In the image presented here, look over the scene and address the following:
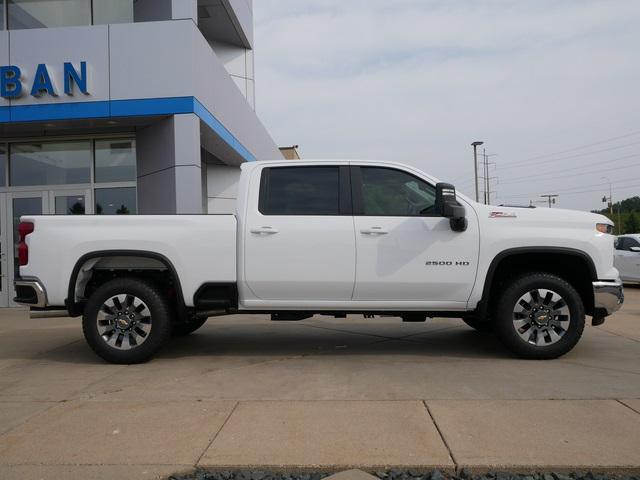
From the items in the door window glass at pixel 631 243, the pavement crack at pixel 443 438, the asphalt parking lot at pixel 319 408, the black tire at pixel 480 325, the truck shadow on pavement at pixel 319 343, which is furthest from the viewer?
the door window glass at pixel 631 243

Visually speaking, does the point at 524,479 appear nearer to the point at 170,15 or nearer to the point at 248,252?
the point at 248,252

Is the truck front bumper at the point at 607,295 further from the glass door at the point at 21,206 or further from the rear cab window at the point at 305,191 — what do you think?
the glass door at the point at 21,206

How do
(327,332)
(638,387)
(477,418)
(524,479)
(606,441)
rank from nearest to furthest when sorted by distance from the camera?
1. (524,479)
2. (606,441)
3. (477,418)
4. (638,387)
5. (327,332)

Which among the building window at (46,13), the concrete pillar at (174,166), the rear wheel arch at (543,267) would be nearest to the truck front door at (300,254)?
the rear wheel arch at (543,267)

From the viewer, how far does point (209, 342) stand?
7.21m

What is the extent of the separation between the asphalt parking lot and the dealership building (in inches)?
194

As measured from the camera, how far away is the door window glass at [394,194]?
587 cm

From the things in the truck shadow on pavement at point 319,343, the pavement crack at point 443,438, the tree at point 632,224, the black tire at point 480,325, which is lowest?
the pavement crack at point 443,438

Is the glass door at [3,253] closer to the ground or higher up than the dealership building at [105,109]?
closer to the ground

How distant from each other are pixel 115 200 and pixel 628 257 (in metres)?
13.2

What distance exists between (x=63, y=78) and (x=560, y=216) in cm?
911

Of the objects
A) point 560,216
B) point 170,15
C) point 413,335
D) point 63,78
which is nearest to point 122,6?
point 170,15

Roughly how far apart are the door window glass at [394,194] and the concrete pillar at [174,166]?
516 centimetres

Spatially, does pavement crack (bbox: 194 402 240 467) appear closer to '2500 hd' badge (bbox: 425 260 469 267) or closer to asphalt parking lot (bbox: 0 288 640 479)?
asphalt parking lot (bbox: 0 288 640 479)
